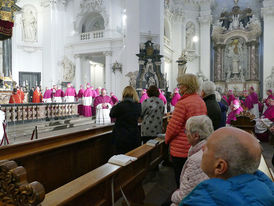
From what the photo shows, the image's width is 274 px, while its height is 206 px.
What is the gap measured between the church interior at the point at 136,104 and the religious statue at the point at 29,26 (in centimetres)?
A: 8

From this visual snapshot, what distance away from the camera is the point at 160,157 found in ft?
14.9

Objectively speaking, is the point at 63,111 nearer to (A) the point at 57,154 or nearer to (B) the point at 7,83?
(B) the point at 7,83

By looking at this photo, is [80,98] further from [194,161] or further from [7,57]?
[194,161]

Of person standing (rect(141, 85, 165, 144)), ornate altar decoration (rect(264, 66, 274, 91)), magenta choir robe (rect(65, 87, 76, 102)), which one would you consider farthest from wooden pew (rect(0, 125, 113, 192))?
ornate altar decoration (rect(264, 66, 274, 91))

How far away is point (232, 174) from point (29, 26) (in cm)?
2106

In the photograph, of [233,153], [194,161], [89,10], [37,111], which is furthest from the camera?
[89,10]

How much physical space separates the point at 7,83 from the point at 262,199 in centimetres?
1438

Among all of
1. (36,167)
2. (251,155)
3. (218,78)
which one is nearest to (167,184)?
(36,167)

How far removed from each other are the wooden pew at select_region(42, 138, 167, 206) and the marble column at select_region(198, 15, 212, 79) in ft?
58.0

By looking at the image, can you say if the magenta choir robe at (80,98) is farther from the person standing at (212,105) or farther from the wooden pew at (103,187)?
the person standing at (212,105)

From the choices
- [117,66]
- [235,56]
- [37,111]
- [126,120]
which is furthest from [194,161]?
[235,56]

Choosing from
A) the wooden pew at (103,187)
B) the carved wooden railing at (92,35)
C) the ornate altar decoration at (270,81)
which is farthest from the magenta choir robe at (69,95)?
the ornate altar decoration at (270,81)

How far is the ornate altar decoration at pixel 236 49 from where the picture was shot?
734 inches

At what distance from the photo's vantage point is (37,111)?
33.4 ft
